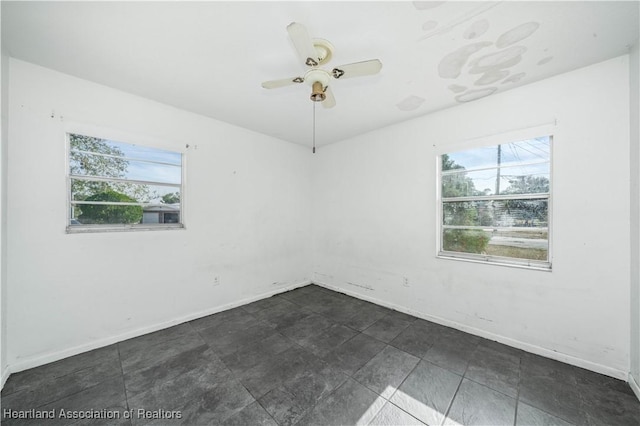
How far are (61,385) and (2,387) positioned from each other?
41cm

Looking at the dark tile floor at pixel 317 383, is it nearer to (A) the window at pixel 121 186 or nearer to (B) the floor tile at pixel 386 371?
(B) the floor tile at pixel 386 371

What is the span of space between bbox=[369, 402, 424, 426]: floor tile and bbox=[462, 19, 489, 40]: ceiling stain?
279 cm

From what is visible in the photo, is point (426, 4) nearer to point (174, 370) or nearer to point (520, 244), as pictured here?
point (520, 244)

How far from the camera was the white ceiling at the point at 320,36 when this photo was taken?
156 centimetres

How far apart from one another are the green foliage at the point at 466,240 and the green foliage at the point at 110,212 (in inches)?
150

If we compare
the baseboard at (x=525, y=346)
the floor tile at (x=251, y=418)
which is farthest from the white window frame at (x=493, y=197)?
the floor tile at (x=251, y=418)

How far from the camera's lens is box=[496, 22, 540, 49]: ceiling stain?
167 cm

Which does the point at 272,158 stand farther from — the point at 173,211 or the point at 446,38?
the point at 446,38

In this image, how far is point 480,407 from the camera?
1706 millimetres

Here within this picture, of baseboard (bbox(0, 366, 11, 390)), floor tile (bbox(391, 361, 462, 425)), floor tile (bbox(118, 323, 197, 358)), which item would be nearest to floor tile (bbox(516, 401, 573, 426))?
floor tile (bbox(391, 361, 462, 425))

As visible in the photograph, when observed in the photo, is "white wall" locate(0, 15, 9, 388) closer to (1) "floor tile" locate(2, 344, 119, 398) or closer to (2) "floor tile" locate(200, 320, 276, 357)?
(1) "floor tile" locate(2, 344, 119, 398)

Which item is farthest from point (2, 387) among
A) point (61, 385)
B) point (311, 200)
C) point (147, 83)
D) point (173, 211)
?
point (311, 200)

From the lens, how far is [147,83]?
95.7 inches

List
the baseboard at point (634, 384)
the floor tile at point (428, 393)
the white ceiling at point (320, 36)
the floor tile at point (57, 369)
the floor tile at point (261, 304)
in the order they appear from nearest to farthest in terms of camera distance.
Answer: the white ceiling at point (320, 36) → the floor tile at point (428, 393) → the baseboard at point (634, 384) → the floor tile at point (57, 369) → the floor tile at point (261, 304)
